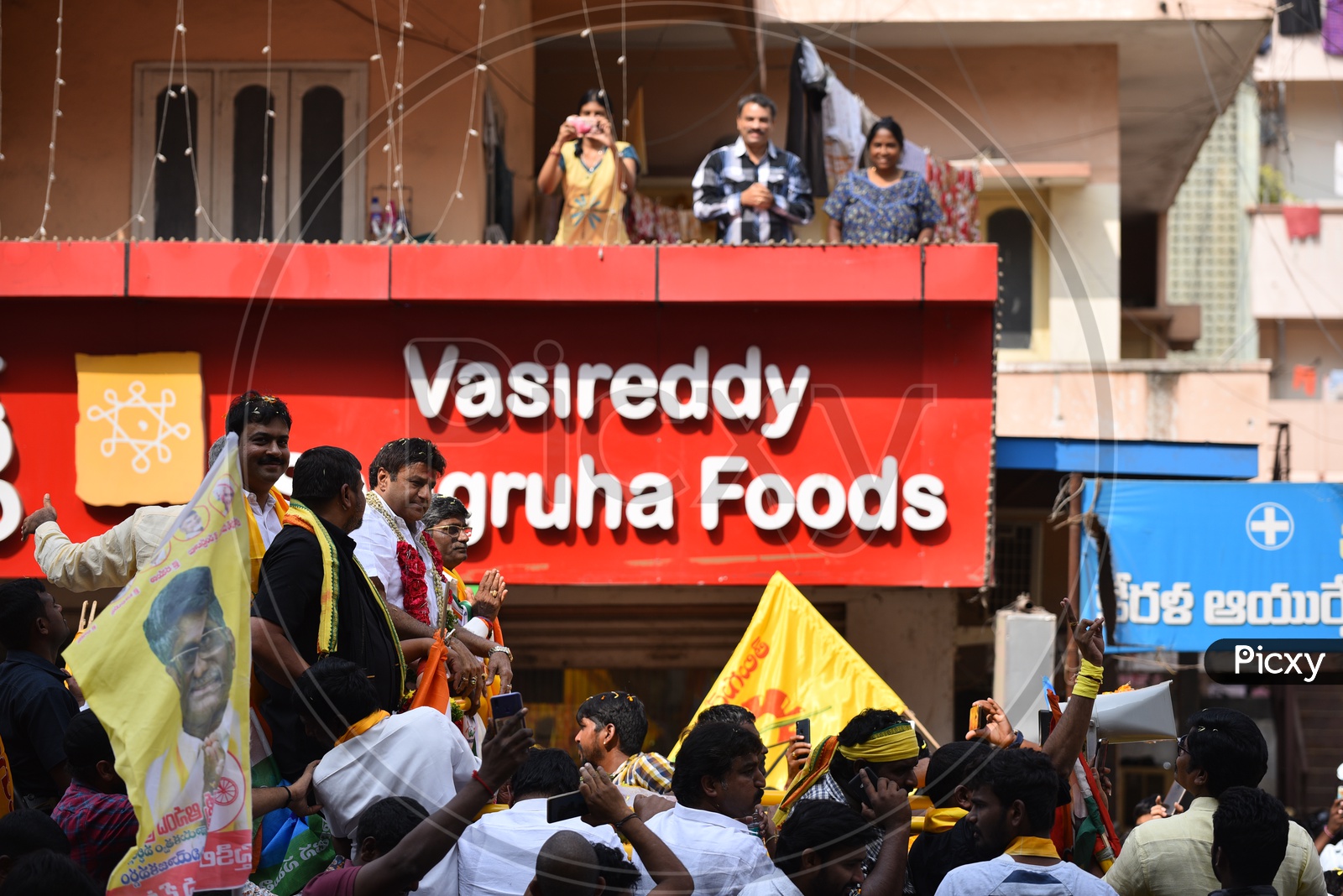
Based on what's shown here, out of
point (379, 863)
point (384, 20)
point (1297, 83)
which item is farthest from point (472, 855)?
point (1297, 83)

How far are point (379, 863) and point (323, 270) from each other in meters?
6.98

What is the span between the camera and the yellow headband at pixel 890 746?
502 centimetres

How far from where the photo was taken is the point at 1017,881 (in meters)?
4.14

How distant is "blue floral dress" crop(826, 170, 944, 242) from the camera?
34.7 ft

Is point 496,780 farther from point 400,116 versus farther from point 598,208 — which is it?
point 400,116

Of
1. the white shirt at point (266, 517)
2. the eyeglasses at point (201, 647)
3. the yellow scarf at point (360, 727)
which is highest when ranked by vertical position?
the white shirt at point (266, 517)

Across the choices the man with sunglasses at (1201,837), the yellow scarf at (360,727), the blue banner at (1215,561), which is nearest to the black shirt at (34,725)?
the yellow scarf at (360,727)

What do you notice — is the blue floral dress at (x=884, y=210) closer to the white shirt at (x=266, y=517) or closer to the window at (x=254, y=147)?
the window at (x=254, y=147)

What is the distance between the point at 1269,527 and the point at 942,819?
22.3 ft

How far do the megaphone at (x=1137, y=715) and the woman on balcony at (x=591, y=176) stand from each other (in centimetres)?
585

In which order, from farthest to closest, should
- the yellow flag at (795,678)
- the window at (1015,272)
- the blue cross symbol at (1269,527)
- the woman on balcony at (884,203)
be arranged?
the window at (1015,272), the blue cross symbol at (1269,527), the woman on balcony at (884,203), the yellow flag at (795,678)

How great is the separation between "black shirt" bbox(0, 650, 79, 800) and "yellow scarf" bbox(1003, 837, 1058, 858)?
10.3ft

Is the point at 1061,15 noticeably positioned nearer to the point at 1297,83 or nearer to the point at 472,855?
the point at 472,855

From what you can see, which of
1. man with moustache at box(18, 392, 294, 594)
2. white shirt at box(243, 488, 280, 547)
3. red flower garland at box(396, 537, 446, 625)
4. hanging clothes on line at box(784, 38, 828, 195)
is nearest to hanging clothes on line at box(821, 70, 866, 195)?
hanging clothes on line at box(784, 38, 828, 195)
